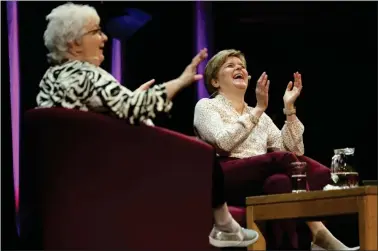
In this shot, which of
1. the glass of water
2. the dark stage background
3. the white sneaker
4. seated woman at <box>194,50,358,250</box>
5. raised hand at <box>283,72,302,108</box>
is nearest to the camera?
the white sneaker

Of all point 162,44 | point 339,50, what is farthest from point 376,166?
point 162,44

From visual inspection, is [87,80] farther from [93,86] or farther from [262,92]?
[262,92]

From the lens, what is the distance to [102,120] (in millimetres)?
2111

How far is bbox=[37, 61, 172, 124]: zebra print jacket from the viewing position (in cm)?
215

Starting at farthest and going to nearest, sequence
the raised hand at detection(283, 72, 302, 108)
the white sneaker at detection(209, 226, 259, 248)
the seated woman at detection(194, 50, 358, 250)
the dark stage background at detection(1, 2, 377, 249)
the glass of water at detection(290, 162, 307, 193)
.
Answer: the dark stage background at detection(1, 2, 377, 249)
the raised hand at detection(283, 72, 302, 108)
the seated woman at detection(194, 50, 358, 250)
the glass of water at detection(290, 162, 307, 193)
the white sneaker at detection(209, 226, 259, 248)

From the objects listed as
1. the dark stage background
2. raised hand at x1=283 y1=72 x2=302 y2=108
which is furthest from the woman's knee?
the dark stage background

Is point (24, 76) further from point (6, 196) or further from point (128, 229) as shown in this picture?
point (128, 229)

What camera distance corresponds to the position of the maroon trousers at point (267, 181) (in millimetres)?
2768

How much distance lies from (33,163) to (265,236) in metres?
1.03

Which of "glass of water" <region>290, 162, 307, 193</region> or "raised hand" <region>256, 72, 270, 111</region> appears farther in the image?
"raised hand" <region>256, 72, 270, 111</region>

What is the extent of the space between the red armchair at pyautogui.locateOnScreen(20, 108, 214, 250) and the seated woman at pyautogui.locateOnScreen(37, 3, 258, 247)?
0.07 m

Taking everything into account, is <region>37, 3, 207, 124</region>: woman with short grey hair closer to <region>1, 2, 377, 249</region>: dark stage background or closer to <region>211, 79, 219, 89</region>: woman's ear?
<region>211, 79, 219, 89</region>: woman's ear

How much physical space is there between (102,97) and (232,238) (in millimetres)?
615

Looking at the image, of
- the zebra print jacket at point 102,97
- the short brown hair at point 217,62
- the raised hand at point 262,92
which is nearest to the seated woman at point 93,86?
the zebra print jacket at point 102,97
